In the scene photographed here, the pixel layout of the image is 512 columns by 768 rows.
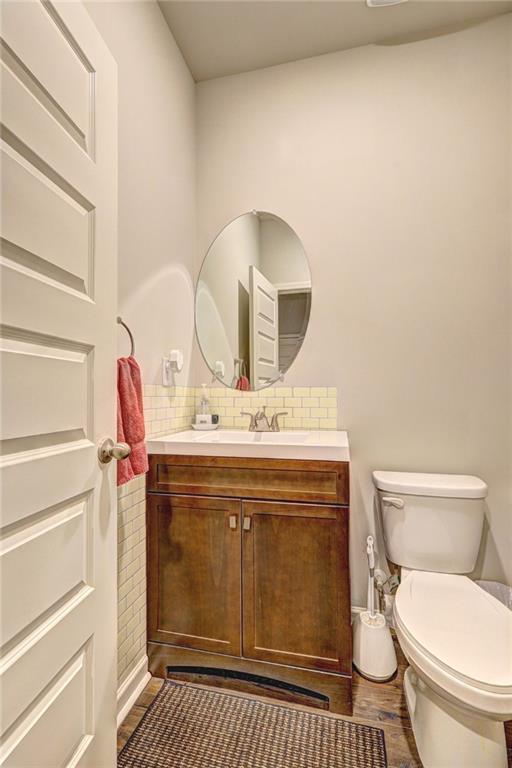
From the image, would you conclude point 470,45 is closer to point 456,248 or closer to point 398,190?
point 398,190

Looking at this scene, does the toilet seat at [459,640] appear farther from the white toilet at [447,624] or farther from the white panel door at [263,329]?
the white panel door at [263,329]

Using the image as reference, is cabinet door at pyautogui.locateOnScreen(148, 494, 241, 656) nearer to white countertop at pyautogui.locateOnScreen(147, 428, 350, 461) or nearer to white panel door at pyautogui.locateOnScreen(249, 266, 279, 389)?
white countertop at pyautogui.locateOnScreen(147, 428, 350, 461)

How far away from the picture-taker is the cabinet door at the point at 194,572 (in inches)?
59.9

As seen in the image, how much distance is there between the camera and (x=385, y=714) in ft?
4.64

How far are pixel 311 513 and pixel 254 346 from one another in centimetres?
97

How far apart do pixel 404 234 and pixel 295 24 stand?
3.56 feet

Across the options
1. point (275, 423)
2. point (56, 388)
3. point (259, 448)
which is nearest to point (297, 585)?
point (259, 448)

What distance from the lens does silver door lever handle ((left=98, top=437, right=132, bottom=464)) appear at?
0.90m

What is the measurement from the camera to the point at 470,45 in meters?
1.84

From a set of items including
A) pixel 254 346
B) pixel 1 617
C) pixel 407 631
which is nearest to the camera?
pixel 1 617

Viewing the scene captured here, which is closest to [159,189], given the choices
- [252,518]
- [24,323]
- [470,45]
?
[24,323]

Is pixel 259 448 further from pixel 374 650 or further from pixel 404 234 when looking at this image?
pixel 404 234

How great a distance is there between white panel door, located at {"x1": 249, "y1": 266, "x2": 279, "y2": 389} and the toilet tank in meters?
0.84

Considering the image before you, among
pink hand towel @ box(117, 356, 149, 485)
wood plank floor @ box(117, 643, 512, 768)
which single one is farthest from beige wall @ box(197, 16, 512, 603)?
pink hand towel @ box(117, 356, 149, 485)
